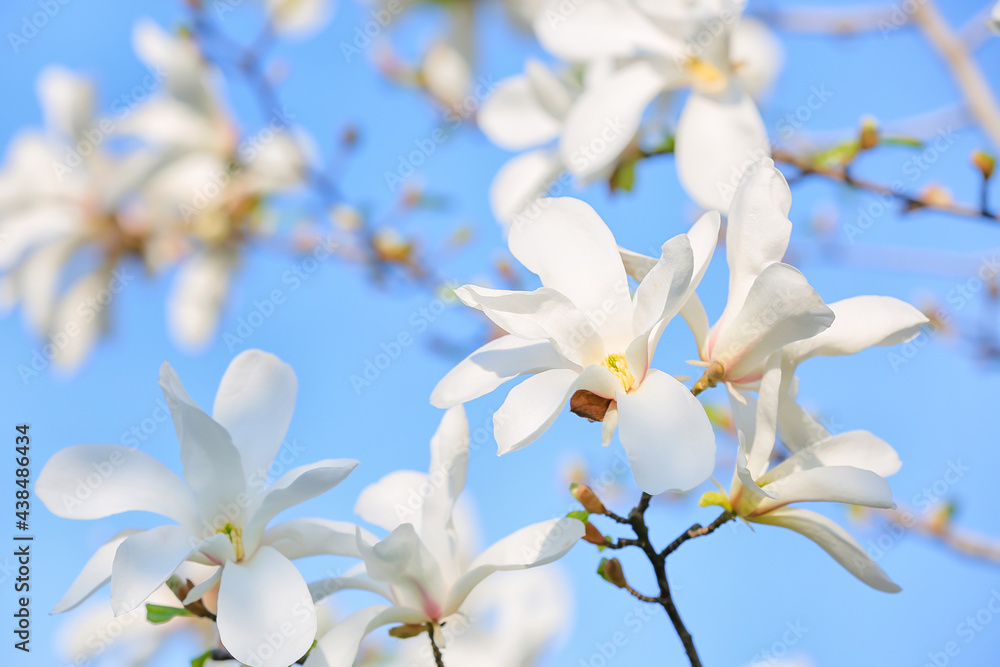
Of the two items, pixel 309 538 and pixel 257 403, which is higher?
pixel 257 403

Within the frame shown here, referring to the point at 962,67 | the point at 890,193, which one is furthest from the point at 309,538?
Result: the point at 962,67

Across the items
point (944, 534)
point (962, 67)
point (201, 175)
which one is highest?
point (201, 175)

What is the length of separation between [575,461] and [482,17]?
1.29 m

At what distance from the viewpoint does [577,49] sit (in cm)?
121

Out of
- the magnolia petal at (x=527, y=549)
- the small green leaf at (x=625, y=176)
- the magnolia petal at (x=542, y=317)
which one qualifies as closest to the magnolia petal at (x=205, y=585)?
the magnolia petal at (x=527, y=549)

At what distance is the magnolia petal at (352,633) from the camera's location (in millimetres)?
659

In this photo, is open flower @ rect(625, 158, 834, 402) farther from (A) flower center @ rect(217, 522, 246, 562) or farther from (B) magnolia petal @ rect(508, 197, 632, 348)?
(A) flower center @ rect(217, 522, 246, 562)

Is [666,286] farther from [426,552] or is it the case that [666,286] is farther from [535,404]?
[426,552]

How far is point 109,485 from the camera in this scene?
2.27 ft

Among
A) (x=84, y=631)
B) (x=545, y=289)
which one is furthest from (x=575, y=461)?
(x=545, y=289)

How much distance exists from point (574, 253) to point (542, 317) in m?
0.08

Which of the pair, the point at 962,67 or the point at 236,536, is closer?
the point at 236,536

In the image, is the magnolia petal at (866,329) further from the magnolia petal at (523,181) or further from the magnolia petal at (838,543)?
the magnolia petal at (523,181)

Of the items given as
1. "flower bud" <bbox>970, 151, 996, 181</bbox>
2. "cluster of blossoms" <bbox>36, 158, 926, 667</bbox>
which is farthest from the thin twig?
"flower bud" <bbox>970, 151, 996, 181</bbox>
